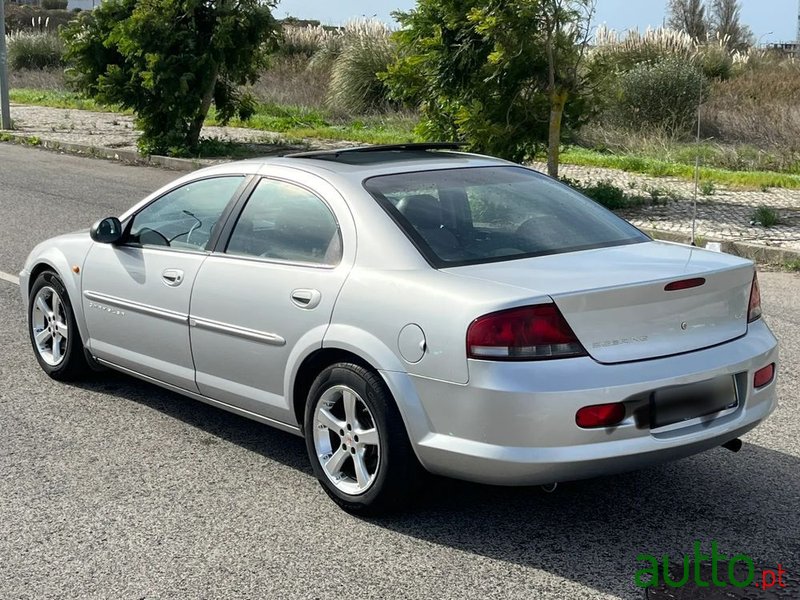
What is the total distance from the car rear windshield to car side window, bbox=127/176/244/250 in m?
0.94

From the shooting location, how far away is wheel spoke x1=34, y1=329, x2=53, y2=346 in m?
6.66

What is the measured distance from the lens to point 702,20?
48.7m

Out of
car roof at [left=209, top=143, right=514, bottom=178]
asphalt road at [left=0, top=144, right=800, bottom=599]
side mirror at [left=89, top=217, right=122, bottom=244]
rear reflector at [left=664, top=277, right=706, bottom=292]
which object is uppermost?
car roof at [left=209, top=143, right=514, bottom=178]

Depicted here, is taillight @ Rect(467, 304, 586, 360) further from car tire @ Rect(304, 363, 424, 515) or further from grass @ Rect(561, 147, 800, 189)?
grass @ Rect(561, 147, 800, 189)

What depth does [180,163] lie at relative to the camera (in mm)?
18703

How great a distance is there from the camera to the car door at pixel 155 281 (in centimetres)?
550

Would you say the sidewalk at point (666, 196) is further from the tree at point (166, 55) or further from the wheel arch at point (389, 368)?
the wheel arch at point (389, 368)

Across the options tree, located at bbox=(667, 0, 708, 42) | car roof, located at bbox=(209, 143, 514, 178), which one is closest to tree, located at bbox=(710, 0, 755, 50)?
tree, located at bbox=(667, 0, 708, 42)

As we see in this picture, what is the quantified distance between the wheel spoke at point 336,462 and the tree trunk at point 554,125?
30.0ft

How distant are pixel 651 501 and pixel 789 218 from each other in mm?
8751

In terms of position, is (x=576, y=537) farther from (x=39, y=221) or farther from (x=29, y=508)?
(x=39, y=221)

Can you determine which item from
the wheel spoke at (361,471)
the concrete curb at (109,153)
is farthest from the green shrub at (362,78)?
the wheel spoke at (361,471)

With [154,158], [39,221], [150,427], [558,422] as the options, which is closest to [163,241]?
[150,427]

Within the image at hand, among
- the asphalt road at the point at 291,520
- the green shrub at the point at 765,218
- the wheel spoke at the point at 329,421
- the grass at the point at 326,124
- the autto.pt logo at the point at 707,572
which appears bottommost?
the grass at the point at 326,124
